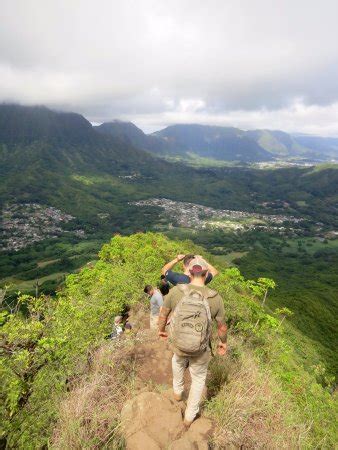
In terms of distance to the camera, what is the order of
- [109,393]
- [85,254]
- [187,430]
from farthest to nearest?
[85,254] → [109,393] → [187,430]

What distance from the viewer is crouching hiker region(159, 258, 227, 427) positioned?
17.6ft

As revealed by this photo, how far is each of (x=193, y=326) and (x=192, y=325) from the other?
22 mm

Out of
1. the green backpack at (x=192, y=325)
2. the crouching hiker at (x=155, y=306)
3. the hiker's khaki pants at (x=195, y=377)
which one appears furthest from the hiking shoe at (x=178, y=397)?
the crouching hiker at (x=155, y=306)

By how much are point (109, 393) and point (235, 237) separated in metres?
190

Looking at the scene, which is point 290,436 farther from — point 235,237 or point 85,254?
point 235,237

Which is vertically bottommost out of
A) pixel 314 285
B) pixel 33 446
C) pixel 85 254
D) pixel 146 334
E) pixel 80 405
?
pixel 85 254

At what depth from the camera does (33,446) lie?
16.8 feet

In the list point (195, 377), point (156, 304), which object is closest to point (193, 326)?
point (195, 377)

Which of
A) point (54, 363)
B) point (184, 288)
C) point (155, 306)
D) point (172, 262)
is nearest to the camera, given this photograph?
point (184, 288)

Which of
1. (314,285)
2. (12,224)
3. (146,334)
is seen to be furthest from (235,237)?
(146,334)

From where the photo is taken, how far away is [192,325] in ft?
17.5

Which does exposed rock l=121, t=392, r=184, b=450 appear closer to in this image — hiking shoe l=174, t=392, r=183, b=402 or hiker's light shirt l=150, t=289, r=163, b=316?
hiking shoe l=174, t=392, r=183, b=402

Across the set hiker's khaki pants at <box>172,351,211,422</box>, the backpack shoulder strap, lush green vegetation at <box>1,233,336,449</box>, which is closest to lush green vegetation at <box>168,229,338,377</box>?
lush green vegetation at <box>1,233,336,449</box>

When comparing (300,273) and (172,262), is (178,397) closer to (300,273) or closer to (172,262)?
(172,262)
